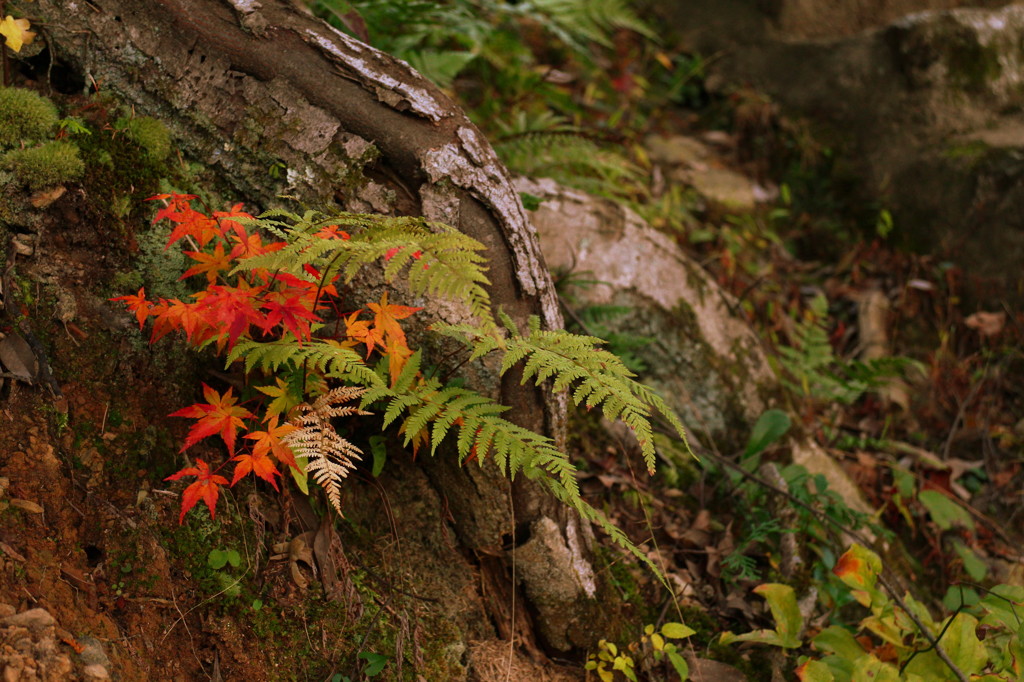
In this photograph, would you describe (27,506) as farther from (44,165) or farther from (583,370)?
(583,370)

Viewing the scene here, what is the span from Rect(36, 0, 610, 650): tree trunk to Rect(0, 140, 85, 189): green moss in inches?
12.0

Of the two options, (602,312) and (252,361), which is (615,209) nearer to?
(602,312)

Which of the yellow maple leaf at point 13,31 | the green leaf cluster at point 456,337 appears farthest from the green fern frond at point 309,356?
the yellow maple leaf at point 13,31

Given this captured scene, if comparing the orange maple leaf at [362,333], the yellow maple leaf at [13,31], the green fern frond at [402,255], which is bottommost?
the orange maple leaf at [362,333]

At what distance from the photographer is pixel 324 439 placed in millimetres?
1952

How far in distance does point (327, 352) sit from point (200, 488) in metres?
0.50

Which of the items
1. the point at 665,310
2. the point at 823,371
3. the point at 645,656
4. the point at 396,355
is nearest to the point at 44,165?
the point at 396,355

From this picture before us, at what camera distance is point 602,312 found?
3330 mm

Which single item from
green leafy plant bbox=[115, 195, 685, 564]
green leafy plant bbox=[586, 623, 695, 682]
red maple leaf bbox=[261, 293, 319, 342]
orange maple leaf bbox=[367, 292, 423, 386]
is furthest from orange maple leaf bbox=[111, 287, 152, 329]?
green leafy plant bbox=[586, 623, 695, 682]

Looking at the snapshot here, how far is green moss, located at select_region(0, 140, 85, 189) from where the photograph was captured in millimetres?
2076

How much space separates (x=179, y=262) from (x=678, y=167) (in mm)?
3969

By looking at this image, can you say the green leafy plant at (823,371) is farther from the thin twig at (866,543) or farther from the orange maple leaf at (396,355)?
the orange maple leaf at (396,355)

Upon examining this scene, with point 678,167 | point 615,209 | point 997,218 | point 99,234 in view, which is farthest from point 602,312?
point 997,218

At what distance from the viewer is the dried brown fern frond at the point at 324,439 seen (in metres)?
1.89
